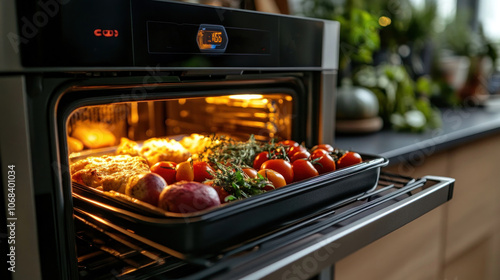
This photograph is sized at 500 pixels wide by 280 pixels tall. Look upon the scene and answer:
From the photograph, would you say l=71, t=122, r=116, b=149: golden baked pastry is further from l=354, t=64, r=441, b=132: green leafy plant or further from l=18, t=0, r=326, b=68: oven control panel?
l=354, t=64, r=441, b=132: green leafy plant

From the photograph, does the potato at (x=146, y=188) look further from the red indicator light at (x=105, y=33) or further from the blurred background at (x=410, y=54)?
the blurred background at (x=410, y=54)

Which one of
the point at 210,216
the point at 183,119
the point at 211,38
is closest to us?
the point at 210,216

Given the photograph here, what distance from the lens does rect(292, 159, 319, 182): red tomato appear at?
0.75 m

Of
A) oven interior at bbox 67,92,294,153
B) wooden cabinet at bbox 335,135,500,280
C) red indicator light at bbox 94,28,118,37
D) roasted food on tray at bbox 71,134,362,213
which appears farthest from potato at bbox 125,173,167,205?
wooden cabinet at bbox 335,135,500,280

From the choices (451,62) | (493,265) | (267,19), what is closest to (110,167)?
(267,19)

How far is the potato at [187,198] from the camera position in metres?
0.56

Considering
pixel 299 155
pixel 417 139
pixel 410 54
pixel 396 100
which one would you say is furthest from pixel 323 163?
pixel 410 54

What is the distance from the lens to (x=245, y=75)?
816mm

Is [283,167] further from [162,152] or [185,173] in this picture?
[162,152]

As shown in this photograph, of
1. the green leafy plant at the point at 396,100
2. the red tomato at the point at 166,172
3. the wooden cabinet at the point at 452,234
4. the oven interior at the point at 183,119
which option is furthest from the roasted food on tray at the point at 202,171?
the green leafy plant at the point at 396,100

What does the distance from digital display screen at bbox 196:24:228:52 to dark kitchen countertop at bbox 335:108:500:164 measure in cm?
55

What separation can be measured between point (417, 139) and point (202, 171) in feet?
3.10

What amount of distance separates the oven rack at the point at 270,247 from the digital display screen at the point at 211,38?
1.05 ft

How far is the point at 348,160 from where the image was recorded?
2.70 ft
